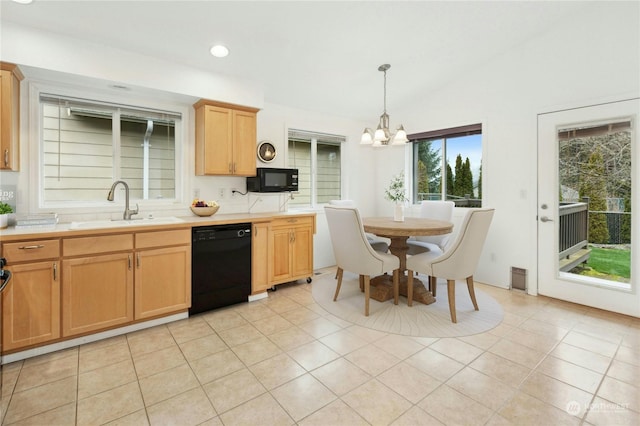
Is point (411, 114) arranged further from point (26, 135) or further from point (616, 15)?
point (26, 135)

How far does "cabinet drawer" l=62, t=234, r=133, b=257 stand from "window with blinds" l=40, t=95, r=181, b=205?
2.68 feet

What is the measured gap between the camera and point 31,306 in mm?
2109

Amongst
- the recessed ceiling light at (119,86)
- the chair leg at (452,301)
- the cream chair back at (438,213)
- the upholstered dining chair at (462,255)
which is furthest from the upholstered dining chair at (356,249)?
the recessed ceiling light at (119,86)

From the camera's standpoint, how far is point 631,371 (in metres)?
1.98

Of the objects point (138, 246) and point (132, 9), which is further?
point (138, 246)

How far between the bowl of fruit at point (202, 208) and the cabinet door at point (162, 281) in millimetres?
556

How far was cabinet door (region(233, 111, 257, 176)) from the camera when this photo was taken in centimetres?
336

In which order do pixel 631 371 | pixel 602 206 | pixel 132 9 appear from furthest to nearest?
pixel 602 206, pixel 132 9, pixel 631 371

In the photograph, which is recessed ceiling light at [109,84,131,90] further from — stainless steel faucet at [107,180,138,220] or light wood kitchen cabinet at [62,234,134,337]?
light wood kitchen cabinet at [62,234,134,337]

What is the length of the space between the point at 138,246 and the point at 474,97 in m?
A: 4.12

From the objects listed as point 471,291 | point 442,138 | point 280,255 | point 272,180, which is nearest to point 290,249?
point 280,255

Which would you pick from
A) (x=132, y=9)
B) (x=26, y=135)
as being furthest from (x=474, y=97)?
(x=26, y=135)

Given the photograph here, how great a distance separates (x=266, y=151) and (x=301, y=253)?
53.7 inches

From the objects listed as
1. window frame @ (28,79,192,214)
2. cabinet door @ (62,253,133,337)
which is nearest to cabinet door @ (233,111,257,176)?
window frame @ (28,79,192,214)
